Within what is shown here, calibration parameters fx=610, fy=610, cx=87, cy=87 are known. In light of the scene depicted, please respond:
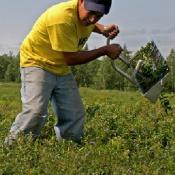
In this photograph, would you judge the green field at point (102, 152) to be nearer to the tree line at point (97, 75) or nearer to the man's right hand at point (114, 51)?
the man's right hand at point (114, 51)

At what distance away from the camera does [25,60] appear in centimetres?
743

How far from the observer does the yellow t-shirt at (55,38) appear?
6777 millimetres

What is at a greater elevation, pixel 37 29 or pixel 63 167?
pixel 37 29

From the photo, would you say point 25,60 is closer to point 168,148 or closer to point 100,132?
point 100,132

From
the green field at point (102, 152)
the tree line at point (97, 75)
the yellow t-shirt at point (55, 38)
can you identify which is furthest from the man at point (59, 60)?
the tree line at point (97, 75)

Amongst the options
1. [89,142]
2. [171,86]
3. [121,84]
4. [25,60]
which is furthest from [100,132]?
[121,84]

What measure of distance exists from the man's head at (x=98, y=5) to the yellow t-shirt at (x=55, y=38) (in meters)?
0.29

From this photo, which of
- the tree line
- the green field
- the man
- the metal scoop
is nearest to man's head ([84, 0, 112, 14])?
the man

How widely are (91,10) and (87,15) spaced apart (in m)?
0.14

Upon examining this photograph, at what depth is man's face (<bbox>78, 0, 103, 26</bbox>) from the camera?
6698mm

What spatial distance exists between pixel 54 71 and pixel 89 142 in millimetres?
955

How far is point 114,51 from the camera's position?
6789mm

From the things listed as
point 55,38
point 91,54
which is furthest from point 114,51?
point 55,38

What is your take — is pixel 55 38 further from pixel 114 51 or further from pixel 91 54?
pixel 114 51
